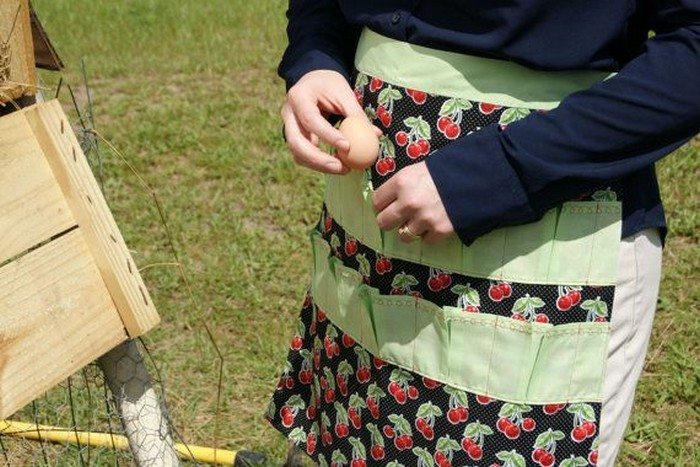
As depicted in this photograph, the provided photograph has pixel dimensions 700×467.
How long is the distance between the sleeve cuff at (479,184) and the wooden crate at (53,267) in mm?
443

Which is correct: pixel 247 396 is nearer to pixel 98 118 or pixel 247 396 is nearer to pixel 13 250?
pixel 13 250

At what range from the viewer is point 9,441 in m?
2.59

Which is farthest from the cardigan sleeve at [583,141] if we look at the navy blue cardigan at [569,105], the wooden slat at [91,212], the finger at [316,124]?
the wooden slat at [91,212]

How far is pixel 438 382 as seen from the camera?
4.68 ft

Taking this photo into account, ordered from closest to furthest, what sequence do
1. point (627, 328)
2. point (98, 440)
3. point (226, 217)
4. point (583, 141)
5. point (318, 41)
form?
point (583, 141) < point (627, 328) < point (318, 41) < point (98, 440) < point (226, 217)

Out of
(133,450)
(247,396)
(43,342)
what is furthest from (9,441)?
(43,342)

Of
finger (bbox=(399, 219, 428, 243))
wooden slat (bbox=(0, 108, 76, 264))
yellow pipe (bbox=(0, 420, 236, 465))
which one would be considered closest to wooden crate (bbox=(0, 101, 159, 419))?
wooden slat (bbox=(0, 108, 76, 264))

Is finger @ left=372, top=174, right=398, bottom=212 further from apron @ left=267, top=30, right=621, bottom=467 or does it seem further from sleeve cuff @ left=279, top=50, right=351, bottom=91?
sleeve cuff @ left=279, top=50, right=351, bottom=91

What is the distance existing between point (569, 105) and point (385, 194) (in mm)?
254

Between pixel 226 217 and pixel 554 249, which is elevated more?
pixel 554 249

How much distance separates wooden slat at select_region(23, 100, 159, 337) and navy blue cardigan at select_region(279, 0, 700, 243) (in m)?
0.44

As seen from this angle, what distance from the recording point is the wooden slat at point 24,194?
1299 millimetres

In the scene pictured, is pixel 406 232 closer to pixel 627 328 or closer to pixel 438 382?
pixel 438 382

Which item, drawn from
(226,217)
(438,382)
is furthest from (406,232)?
(226,217)
